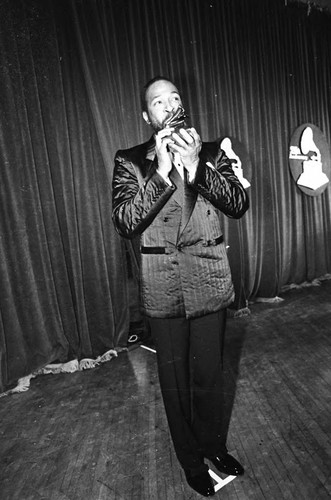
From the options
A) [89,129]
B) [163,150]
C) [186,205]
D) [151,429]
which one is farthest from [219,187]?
[89,129]

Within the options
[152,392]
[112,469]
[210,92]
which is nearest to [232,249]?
[210,92]

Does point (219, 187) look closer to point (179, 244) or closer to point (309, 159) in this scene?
point (179, 244)

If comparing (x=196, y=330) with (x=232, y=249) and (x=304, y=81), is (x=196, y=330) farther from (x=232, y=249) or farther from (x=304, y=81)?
(x=304, y=81)

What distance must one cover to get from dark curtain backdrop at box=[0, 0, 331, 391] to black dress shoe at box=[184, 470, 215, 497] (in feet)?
4.72

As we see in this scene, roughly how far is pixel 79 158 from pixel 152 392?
170 cm

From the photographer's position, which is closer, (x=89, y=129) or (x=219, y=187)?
(x=219, y=187)

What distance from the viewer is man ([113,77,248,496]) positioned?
115 cm

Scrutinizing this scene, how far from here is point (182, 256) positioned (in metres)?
1.24

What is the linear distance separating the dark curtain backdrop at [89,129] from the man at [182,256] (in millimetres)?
1420

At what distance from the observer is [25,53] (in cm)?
236

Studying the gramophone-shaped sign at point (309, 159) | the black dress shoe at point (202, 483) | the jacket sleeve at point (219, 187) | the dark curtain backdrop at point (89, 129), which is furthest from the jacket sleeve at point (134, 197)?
the gramophone-shaped sign at point (309, 159)

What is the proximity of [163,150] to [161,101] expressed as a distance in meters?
0.29

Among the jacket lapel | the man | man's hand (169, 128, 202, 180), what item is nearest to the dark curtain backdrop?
the man

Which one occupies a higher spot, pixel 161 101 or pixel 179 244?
pixel 161 101
